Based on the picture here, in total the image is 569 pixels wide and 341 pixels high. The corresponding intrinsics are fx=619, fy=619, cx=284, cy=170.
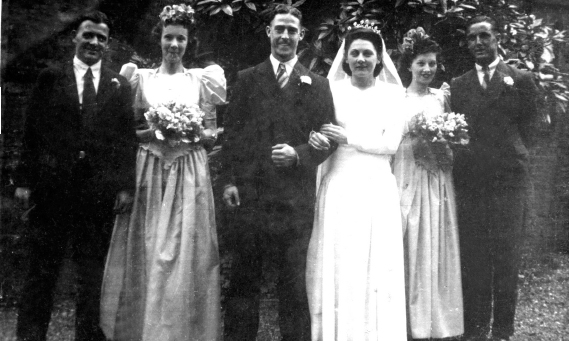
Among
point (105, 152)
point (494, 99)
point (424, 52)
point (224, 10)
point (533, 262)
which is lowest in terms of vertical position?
point (533, 262)

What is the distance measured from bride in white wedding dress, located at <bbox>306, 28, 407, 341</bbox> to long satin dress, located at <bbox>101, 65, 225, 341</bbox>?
2.16ft

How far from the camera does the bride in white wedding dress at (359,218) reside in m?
3.64

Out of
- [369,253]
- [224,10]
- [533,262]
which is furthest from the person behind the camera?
[533,262]

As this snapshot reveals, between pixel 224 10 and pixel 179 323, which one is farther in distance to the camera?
pixel 224 10

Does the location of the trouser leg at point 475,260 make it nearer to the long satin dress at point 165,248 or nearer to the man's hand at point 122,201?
the long satin dress at point 165,248

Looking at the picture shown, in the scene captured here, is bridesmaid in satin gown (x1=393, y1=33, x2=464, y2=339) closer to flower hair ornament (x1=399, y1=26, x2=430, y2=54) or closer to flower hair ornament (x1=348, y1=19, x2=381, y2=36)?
flower hair ornament (x1=399, y1=26, x2=430, y2=54)

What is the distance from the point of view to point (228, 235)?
12.9ft

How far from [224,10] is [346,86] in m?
0.94

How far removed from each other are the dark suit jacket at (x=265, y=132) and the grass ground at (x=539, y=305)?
1142 mm

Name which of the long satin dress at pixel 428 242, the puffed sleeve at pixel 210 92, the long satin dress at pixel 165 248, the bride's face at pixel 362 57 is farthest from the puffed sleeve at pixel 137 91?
the long satin dress at pixel 428 242

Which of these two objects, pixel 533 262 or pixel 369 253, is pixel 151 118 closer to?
pixel 369 253

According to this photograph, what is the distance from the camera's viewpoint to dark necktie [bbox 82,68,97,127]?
11.7 ft

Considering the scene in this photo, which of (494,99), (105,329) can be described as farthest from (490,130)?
(105,329)

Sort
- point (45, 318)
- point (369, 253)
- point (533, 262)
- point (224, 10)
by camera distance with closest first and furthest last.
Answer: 1. point (45, 318)
2. point (369, 253)
3. point (224, 10)
4. point (533, 262)
